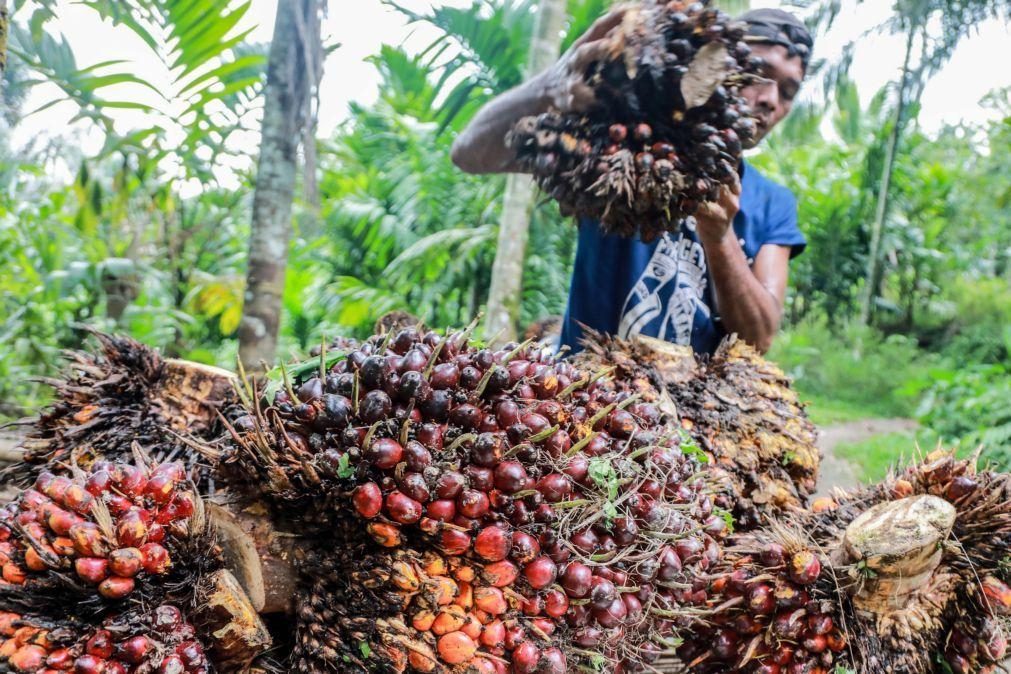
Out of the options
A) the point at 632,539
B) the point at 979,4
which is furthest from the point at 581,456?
the point at 979,4

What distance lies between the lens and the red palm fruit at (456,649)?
0.74 m

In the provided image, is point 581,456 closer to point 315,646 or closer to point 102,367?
point 315,646

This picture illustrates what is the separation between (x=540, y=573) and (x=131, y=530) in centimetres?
47

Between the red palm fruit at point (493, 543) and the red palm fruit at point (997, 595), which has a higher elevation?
the red palm fruit at point (493, 543)

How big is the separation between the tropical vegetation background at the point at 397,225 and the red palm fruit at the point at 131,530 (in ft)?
1.90

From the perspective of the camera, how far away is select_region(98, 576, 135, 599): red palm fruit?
2.24 ft

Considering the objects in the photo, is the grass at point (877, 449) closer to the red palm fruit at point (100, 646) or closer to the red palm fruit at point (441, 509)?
the red palm fruit at point (441, 509)

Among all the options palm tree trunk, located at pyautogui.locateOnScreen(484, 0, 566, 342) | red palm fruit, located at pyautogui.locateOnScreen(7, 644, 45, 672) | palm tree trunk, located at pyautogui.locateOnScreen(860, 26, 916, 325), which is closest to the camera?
red palm fruit, located at pyautogui.locateOnScreen(7, 644, 45, 672)

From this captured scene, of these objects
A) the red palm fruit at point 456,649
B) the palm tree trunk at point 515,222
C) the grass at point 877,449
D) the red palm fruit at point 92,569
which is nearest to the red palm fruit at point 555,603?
the red palm fruit at point 456,649

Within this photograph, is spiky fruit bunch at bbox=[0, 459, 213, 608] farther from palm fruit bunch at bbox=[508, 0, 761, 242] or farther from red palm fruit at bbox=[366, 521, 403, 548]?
palm fruit bunch at bbox=[508, 0, 761, 242]

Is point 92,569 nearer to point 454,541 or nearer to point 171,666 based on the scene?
point 171,666

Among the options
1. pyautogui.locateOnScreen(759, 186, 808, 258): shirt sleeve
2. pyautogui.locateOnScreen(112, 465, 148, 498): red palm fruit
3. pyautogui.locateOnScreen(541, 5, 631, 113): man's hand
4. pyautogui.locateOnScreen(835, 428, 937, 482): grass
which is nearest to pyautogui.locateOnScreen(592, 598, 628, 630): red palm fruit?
pyautogui.locateOnScreen(112, 465, 148, 498): red palm fruit

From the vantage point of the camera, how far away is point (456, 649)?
29.2 inches

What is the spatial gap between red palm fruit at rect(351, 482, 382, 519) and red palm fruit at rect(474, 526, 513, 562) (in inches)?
5.0
